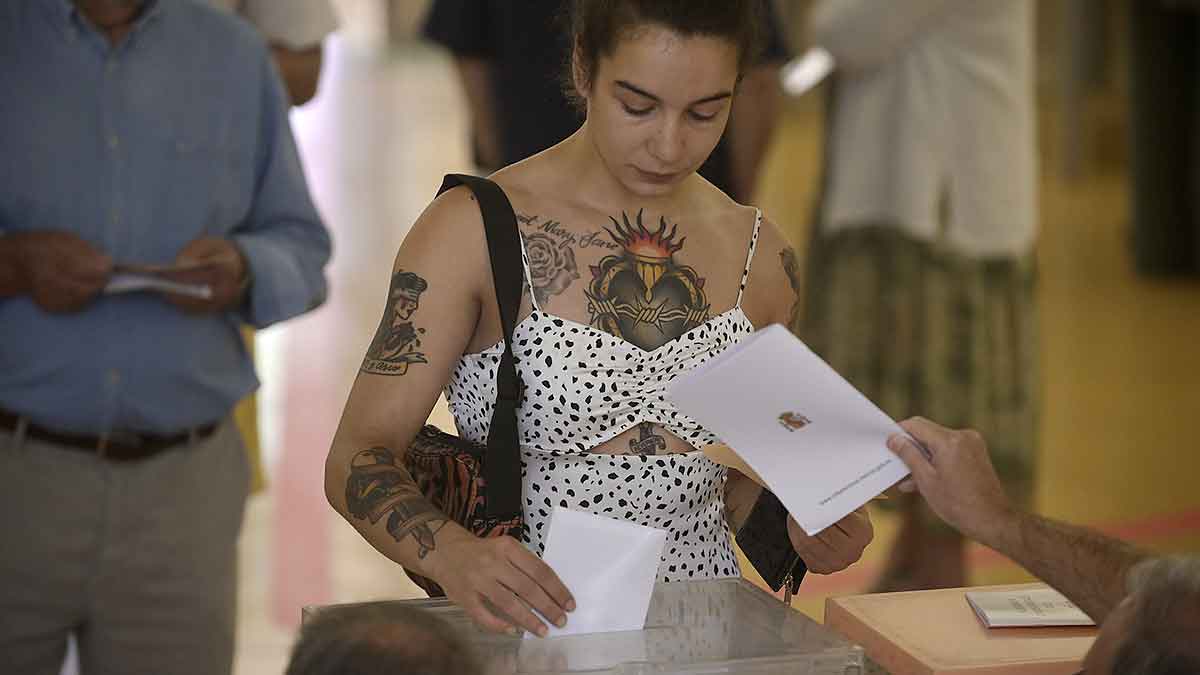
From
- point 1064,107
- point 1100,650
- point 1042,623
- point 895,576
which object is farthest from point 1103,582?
point 1064,107

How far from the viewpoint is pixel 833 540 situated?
2.26 metres

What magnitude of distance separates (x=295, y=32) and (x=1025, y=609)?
219cm

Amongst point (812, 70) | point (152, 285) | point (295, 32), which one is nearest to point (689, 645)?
point (152, 285)

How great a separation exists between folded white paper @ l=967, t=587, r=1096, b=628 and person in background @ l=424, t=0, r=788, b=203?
1.84 meters

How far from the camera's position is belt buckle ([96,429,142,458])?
2.81m

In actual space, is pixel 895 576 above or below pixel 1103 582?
below

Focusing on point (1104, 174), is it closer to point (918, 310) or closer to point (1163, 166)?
point (1163, 166)

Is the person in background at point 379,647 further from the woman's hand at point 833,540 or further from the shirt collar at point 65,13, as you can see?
the shirt collar at point 65,13

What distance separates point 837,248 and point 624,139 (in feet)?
9.16

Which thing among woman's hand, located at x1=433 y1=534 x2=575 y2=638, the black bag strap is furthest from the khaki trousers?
woman's hand, located at x1=433 y1=534 x2=575 y2=638

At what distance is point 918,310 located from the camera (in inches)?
188

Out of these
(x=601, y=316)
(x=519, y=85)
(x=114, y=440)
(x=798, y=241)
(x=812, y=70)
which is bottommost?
(x=798, y=241)

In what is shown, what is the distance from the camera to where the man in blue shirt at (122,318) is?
9.05 ft

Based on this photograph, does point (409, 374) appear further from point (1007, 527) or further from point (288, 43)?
point (288, 43)
